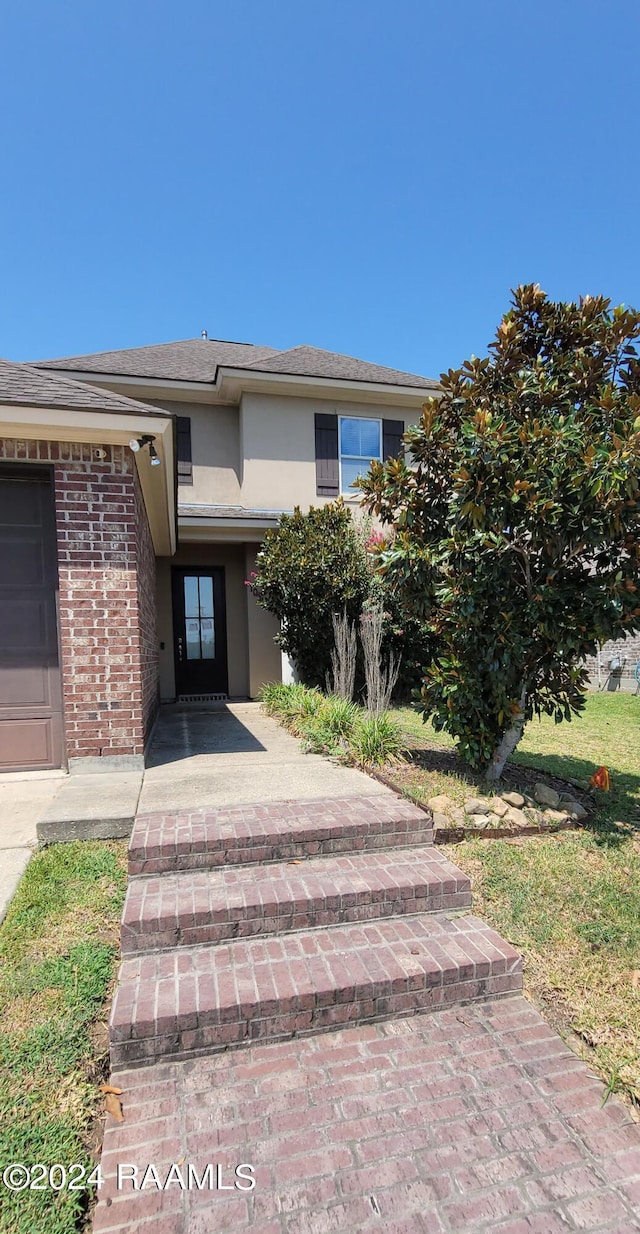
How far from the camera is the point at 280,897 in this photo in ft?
9.65

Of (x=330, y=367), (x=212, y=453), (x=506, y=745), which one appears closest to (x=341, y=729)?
(x=506, y=745)

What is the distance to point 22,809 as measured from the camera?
4066 millimetres

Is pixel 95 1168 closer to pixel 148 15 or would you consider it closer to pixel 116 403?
pixel 116 403

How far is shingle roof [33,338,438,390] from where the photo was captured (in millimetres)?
10203

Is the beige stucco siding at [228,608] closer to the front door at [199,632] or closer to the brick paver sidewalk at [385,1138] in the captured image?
the front door at [199,632]

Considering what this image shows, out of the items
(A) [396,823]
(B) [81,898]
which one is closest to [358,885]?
(A) [396,823]

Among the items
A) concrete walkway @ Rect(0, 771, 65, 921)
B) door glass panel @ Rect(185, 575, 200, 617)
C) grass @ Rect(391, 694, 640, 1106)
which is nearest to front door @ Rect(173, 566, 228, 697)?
door glass panel @ Rect(185, 575, 200, 617)

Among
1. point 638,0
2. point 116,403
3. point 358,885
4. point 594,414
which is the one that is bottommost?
point 358,885

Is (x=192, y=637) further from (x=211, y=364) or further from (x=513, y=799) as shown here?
(x=513, y=799)

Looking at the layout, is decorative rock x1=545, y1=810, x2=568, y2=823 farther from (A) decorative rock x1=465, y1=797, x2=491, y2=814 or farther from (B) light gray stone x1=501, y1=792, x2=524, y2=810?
(A) decorative rock x1=465, y1=797, x2=491, y2=814

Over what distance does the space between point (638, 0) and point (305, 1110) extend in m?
9.08

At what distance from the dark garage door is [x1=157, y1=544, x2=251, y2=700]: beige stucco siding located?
18.2 feet

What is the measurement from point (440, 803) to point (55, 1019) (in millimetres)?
2725

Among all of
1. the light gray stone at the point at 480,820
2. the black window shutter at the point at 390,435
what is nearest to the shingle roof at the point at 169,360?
the black window shutter at the point at 390,435
